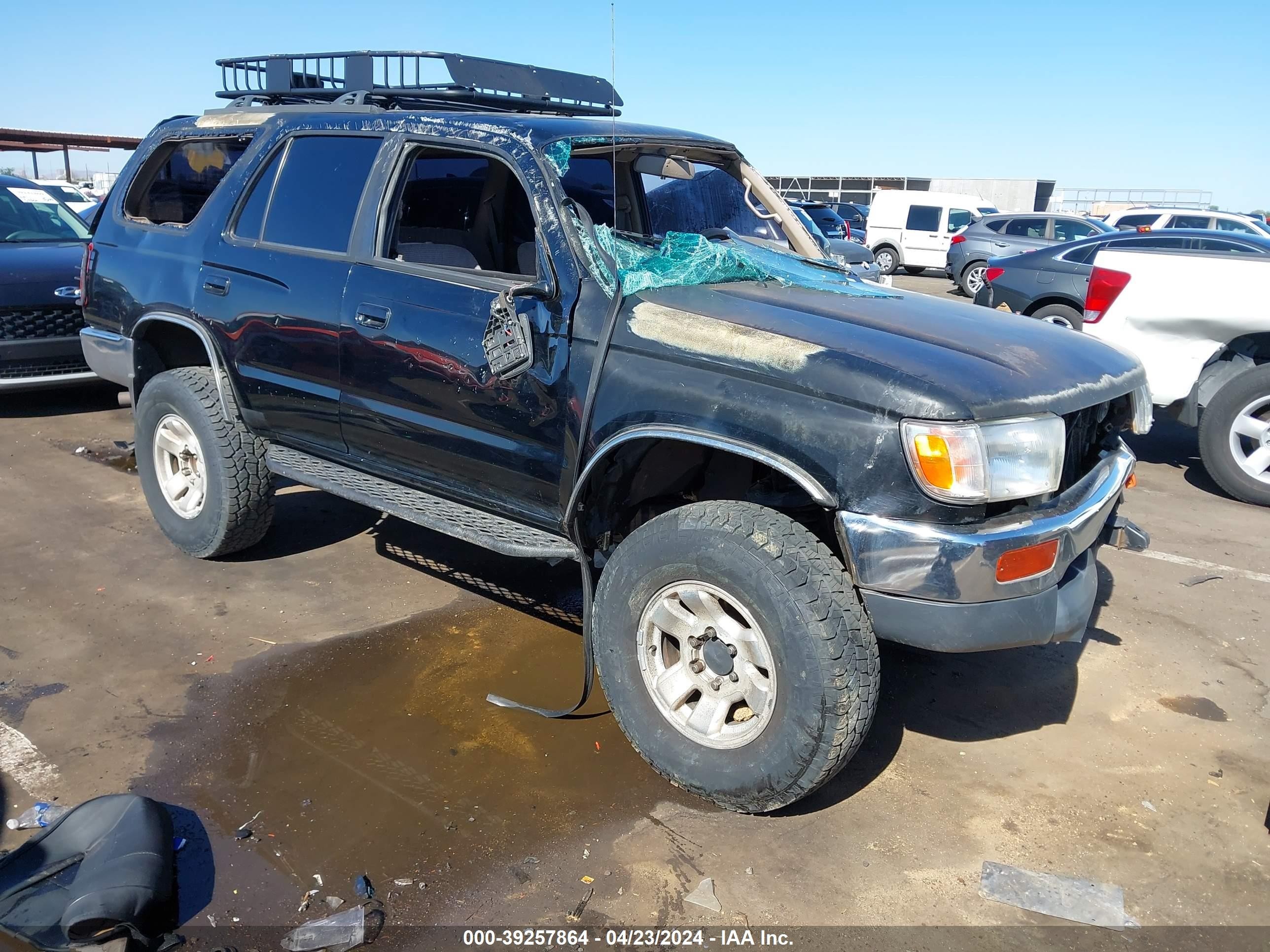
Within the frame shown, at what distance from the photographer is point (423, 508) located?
3713 mm

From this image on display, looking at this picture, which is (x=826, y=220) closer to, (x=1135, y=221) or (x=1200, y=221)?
(x=1135, y=221)

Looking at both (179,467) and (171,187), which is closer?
(179,467)

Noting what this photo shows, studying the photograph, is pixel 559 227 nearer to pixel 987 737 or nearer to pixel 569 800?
pixel 569 800

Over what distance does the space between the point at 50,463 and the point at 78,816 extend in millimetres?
4442

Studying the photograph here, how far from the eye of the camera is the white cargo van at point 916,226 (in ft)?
75.7

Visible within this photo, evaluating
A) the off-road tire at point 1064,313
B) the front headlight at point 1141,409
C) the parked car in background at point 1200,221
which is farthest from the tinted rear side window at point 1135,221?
the front headlight at point 1141,409

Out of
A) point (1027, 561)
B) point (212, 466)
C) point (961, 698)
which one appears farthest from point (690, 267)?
point (212, 466)

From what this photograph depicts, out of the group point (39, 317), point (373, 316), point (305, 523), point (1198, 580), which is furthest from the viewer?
point (39, 317)

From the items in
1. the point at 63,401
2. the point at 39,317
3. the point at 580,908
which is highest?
the point at 39,317

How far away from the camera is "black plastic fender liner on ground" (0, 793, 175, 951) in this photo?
229cm

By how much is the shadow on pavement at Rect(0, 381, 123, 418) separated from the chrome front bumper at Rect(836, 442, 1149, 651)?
263 inches

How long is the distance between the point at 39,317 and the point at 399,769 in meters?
5.73

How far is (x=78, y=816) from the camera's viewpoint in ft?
8.51

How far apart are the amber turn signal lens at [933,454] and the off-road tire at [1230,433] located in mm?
4356
